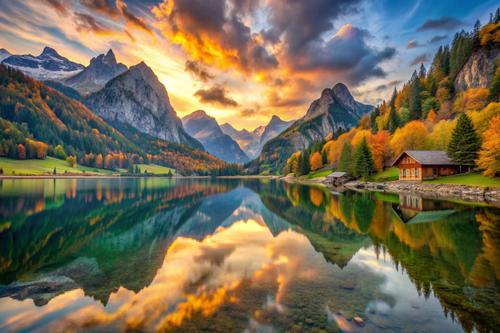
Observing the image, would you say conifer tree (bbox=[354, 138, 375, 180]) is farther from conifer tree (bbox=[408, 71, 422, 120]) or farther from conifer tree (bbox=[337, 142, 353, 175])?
conifer tree (bbox=[408, 71, 422, 120])

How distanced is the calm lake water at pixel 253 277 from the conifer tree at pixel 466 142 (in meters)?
47.0

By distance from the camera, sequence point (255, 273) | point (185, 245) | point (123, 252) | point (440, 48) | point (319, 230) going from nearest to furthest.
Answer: point (255, 273), point (123, 252), point (185, 245), point (319, 230), point (440, 48)

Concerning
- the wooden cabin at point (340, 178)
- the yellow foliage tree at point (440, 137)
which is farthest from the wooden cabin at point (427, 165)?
the wooden cabin at point (340, 178)

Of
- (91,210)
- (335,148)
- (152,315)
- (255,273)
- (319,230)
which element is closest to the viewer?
(152,315)

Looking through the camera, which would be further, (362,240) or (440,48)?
(440,48)

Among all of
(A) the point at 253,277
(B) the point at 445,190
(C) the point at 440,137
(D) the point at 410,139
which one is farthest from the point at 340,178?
(A) the point at 253,277

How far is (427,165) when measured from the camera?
71.8 m

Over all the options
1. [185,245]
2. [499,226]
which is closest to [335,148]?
[499,226]

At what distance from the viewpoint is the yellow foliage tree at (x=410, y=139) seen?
94.4 meters

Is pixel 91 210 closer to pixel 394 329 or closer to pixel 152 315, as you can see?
pixel 152 315

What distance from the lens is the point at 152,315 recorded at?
10.3 meters

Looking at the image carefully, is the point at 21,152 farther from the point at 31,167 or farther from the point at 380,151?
the point at 380,151

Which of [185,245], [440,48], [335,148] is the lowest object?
[185,245]

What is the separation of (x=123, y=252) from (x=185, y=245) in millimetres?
4631
